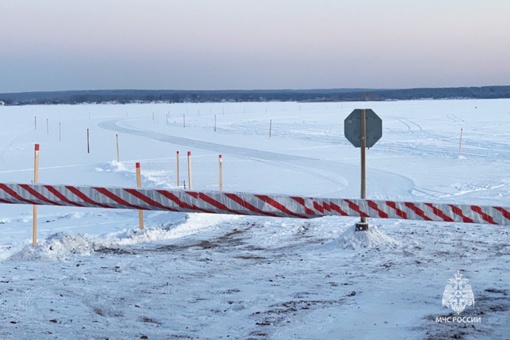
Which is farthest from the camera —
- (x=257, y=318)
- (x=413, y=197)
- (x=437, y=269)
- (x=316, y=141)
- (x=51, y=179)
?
(x=316, y=141)

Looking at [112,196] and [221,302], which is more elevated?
[112,196]

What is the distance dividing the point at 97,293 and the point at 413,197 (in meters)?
9.73

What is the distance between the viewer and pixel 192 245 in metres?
10.4

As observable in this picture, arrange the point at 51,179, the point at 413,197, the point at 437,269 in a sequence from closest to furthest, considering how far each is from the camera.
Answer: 1. the point at 437,269
2. the point at 413,197
3. the point at 51,179

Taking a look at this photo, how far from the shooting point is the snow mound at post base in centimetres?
980

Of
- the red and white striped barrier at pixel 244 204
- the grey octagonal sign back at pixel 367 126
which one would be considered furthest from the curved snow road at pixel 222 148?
the red and white striped barrier at pixel 244 204

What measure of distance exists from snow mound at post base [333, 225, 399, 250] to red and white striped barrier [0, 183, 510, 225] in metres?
3.13

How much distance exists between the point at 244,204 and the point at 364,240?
3.76 m

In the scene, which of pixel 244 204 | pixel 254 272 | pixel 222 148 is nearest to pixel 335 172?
pixel 222 148

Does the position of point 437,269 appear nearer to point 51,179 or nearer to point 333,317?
point 333,317

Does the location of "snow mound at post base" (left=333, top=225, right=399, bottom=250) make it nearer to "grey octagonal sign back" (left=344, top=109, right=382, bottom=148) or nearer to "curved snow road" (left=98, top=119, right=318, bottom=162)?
"grey octagonal sign back" (left=344, top=109, right=382, bottom=148)

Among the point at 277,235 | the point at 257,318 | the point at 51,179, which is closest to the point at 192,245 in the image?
the point at 277,235

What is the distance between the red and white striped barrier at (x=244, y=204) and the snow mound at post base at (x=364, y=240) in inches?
123

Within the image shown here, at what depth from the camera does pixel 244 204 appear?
6.45 meters
